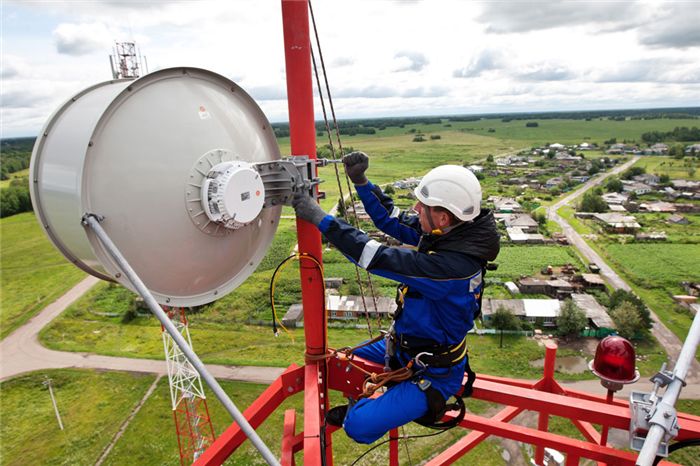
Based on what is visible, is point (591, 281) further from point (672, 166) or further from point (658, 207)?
point (672, 166)

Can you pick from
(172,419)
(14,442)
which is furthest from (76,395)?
(172,419)

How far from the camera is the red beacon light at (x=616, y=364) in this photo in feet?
12.7

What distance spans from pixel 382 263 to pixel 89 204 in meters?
2.15

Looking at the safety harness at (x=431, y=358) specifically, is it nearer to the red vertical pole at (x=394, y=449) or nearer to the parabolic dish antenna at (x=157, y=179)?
the red vertical pole at (x=394, y=449)

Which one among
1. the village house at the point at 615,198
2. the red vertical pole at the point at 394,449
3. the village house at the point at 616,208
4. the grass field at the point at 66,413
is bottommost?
the grass field at the point at 66,413

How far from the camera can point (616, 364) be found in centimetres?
391

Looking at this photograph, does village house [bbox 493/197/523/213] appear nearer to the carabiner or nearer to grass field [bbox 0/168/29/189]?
the carabiner

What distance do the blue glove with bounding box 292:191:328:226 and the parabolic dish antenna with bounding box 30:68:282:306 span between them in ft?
1.13

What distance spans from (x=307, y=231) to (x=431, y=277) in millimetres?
1300

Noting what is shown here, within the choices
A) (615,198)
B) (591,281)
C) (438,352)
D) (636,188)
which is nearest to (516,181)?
(615,198)

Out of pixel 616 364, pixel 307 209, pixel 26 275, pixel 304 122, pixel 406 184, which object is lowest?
pixel 26 275

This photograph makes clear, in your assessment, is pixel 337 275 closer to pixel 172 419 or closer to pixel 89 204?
pixel 172 419

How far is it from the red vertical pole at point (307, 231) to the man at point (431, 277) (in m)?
0.38

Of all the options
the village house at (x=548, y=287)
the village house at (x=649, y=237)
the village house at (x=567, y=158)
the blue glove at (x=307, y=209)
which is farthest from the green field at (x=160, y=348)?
the village house at (x=567, y=158)
